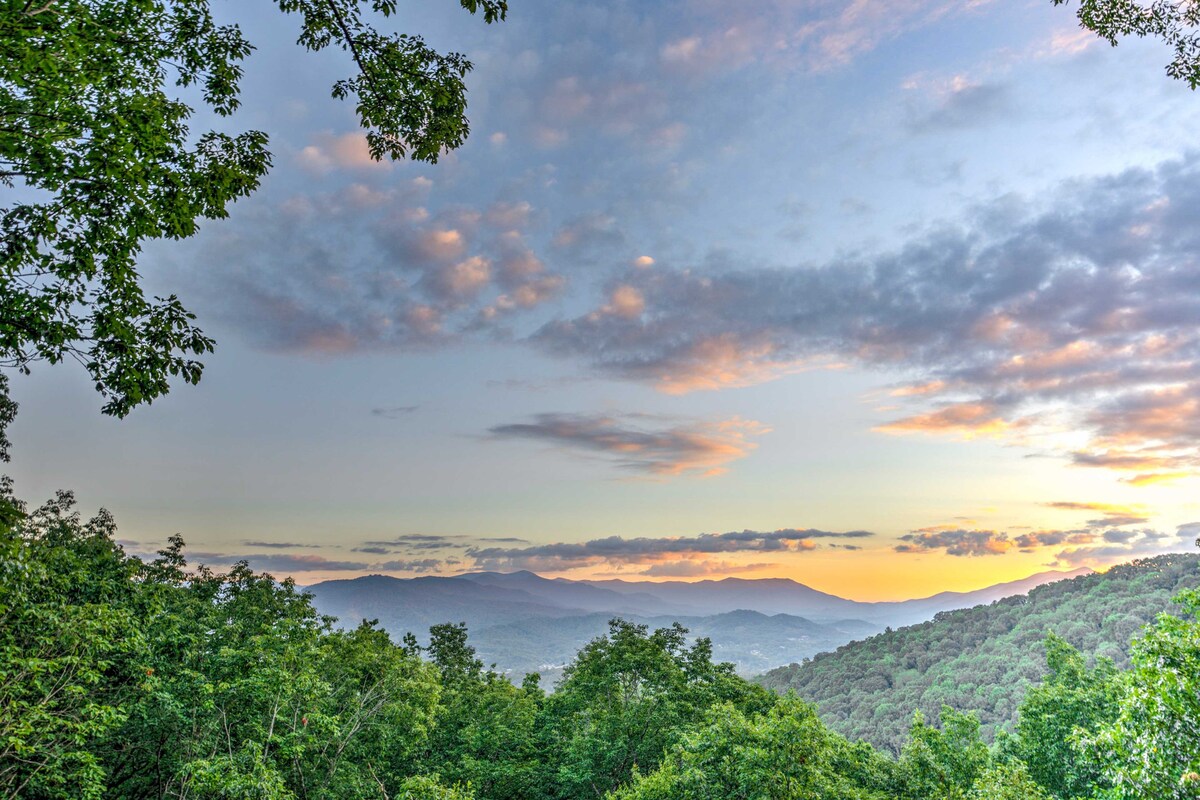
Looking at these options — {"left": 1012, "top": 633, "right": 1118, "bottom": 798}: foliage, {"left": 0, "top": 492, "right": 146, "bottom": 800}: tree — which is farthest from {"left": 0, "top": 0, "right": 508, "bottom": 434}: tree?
{"left": 1012, "top": 633, "right": 1118, "bottom": 798}: foliage

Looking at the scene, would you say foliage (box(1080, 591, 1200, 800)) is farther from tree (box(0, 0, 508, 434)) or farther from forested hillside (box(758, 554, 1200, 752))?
forested hillside (box(758, 554, 1200, 752))

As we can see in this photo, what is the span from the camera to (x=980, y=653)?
10950 cm

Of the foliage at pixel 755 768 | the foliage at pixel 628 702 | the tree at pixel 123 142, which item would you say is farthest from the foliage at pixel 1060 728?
the tree at pixel 123 142

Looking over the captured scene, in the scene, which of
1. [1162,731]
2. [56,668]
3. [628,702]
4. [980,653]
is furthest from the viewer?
[980,653]

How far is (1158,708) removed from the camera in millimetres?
8805

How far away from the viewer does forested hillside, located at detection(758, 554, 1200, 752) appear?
3334 inches

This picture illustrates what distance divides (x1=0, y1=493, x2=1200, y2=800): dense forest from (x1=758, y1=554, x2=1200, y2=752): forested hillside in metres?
68.6

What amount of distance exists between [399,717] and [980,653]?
125062mm

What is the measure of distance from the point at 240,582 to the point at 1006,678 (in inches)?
4319

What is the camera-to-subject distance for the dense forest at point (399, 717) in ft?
33.1

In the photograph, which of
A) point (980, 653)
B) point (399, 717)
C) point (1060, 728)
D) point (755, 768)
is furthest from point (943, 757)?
point (980, 653)

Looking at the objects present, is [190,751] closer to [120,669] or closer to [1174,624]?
[120,669]

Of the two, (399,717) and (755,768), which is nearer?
(755,768)

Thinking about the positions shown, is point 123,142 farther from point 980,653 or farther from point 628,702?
point 980,653
